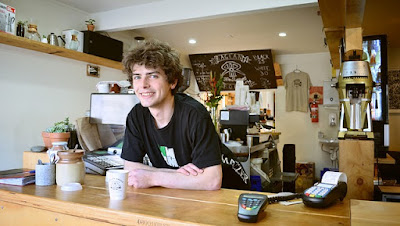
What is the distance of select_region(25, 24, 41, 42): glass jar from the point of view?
3.69 m

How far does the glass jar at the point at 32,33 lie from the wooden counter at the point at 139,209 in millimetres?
2864

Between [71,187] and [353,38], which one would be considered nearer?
[71,187]

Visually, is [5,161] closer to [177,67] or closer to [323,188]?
[177,67]

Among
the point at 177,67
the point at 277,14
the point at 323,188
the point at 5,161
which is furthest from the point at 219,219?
the point at 277,14

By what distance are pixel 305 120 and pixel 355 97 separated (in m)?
4.79

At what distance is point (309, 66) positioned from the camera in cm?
691

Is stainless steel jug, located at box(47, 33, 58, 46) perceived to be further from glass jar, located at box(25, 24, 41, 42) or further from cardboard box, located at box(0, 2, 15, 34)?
cardboard box, located at box(0, 2, 15, 34)

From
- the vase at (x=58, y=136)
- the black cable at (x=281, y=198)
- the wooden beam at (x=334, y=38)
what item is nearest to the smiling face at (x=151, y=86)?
the black cable at (x=281, y=198)

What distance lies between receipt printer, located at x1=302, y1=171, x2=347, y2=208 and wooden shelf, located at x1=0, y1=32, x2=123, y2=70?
3367 mm

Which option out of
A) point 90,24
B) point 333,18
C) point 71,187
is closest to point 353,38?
point 333,18

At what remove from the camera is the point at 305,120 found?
6.91 meters

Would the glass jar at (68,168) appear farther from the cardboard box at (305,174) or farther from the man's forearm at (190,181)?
the cardboard box at (305,174)

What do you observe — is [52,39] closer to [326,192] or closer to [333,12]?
[333,12]

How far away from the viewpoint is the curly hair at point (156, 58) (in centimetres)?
159
